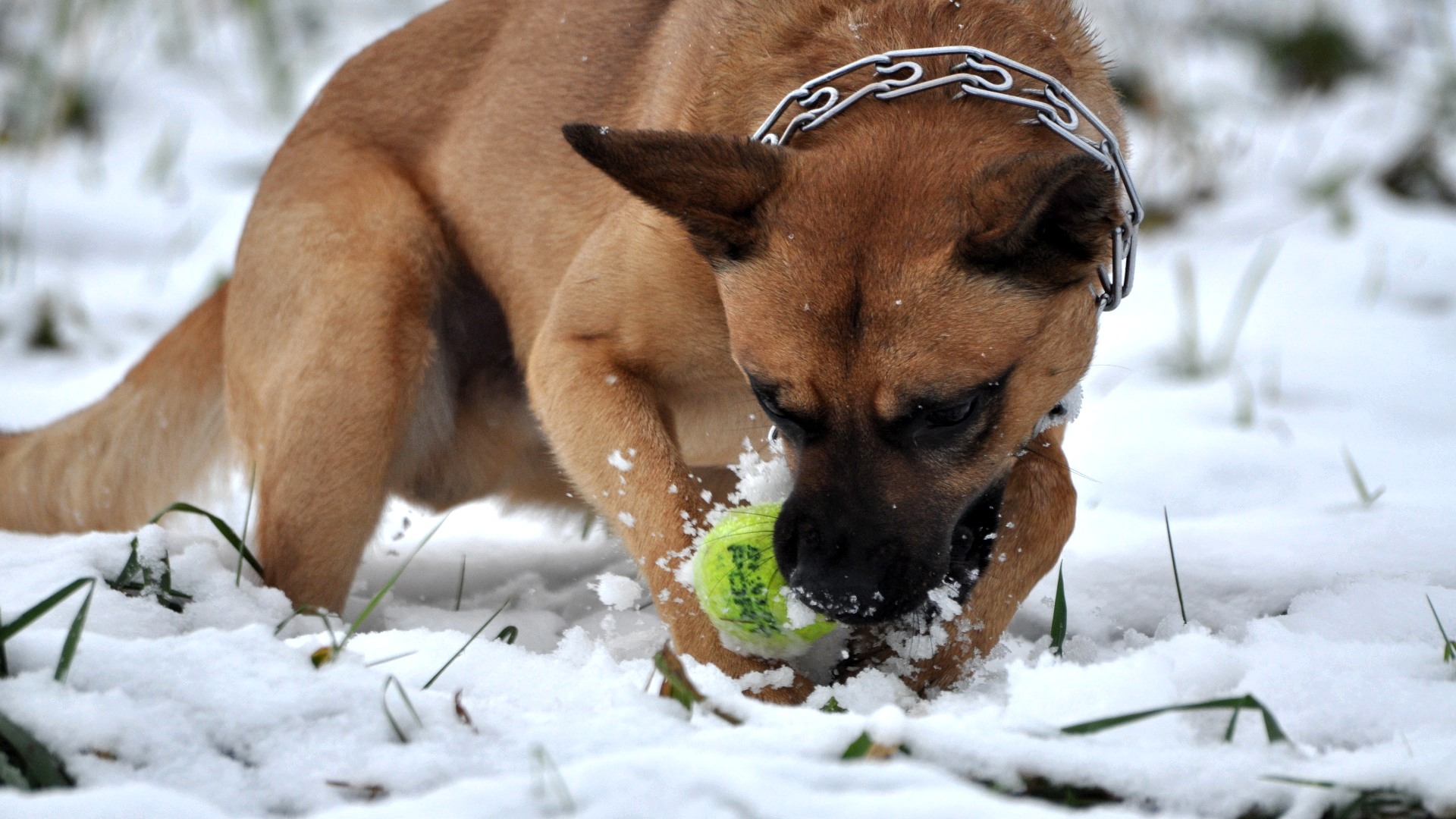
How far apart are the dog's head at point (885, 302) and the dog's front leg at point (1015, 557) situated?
193mm

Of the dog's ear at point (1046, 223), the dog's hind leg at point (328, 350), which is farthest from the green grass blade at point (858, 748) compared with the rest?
the dog's hind leg at point (328, 350)

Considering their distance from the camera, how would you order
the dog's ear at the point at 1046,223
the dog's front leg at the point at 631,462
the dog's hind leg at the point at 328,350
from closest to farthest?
1. the dog's ear at the point at 1046,223
2. the dog's front leg at the point at 631,462
3. the dog's hind leg at the point at 328,350

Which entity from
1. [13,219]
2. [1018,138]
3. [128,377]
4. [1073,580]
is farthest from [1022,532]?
[13,219]

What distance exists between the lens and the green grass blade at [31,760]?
1.58 metres

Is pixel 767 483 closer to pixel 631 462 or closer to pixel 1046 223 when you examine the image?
pixel 631 462

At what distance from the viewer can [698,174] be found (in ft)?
8.04

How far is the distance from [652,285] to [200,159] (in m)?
5.18

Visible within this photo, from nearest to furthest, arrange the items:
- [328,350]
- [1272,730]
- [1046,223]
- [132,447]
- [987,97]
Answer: [1272,730] → [1046,223] → [987,97] → [328,350] → [132,447]

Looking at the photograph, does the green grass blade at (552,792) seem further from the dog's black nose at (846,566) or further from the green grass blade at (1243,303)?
the green grass blade at (1243,303)

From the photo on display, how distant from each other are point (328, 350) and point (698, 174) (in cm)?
132

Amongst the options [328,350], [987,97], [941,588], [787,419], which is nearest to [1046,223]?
[987,97]

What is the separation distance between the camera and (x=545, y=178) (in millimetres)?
3502

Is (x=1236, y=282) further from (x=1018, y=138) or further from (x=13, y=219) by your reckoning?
(x=13, y=219)

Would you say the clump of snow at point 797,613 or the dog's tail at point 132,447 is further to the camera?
the dog's tail at point 132,447
